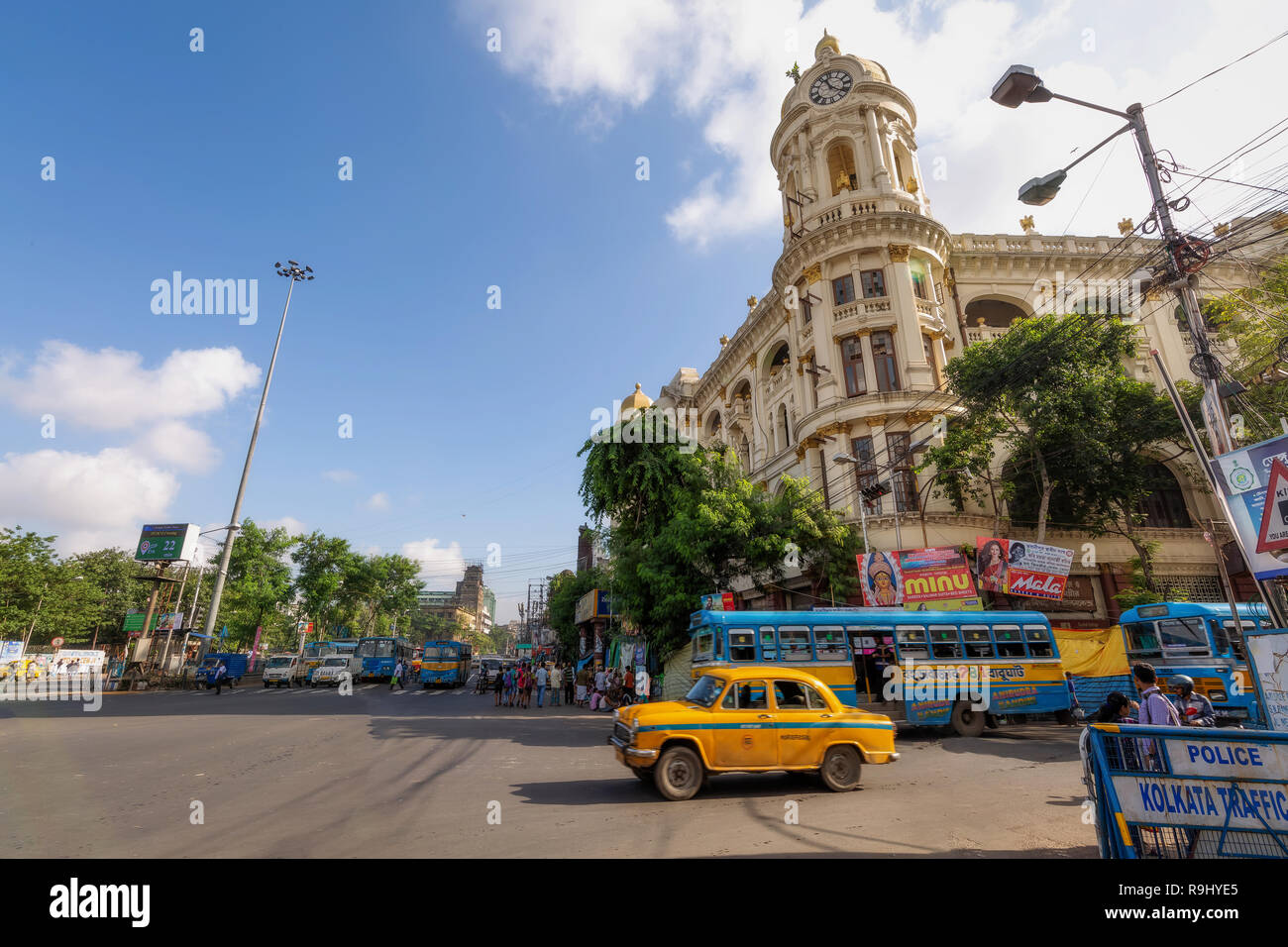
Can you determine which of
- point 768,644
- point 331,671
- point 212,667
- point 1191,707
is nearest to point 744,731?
point 1191,707

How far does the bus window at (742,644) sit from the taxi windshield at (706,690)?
504cm

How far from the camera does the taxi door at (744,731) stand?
8711mm

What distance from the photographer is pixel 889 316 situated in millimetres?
26172

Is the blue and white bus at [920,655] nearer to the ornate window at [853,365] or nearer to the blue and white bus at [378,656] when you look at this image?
the ornate window at [853,365]

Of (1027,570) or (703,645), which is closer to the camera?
(703,645)

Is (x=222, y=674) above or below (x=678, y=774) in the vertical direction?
above

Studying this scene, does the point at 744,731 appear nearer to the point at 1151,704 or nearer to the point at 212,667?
the point at 1151,704

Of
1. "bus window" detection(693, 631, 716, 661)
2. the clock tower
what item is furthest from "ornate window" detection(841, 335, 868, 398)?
"bus window" detection(693, 631, 716, 661)

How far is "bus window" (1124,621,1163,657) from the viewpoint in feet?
54.4

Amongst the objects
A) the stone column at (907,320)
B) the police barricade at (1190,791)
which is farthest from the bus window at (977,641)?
the stone column at (907,320)

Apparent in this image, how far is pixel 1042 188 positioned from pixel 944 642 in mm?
10693

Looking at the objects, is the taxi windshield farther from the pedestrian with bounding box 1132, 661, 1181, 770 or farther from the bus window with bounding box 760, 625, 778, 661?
the bus window with bounding box 760, 625, 778, 661
